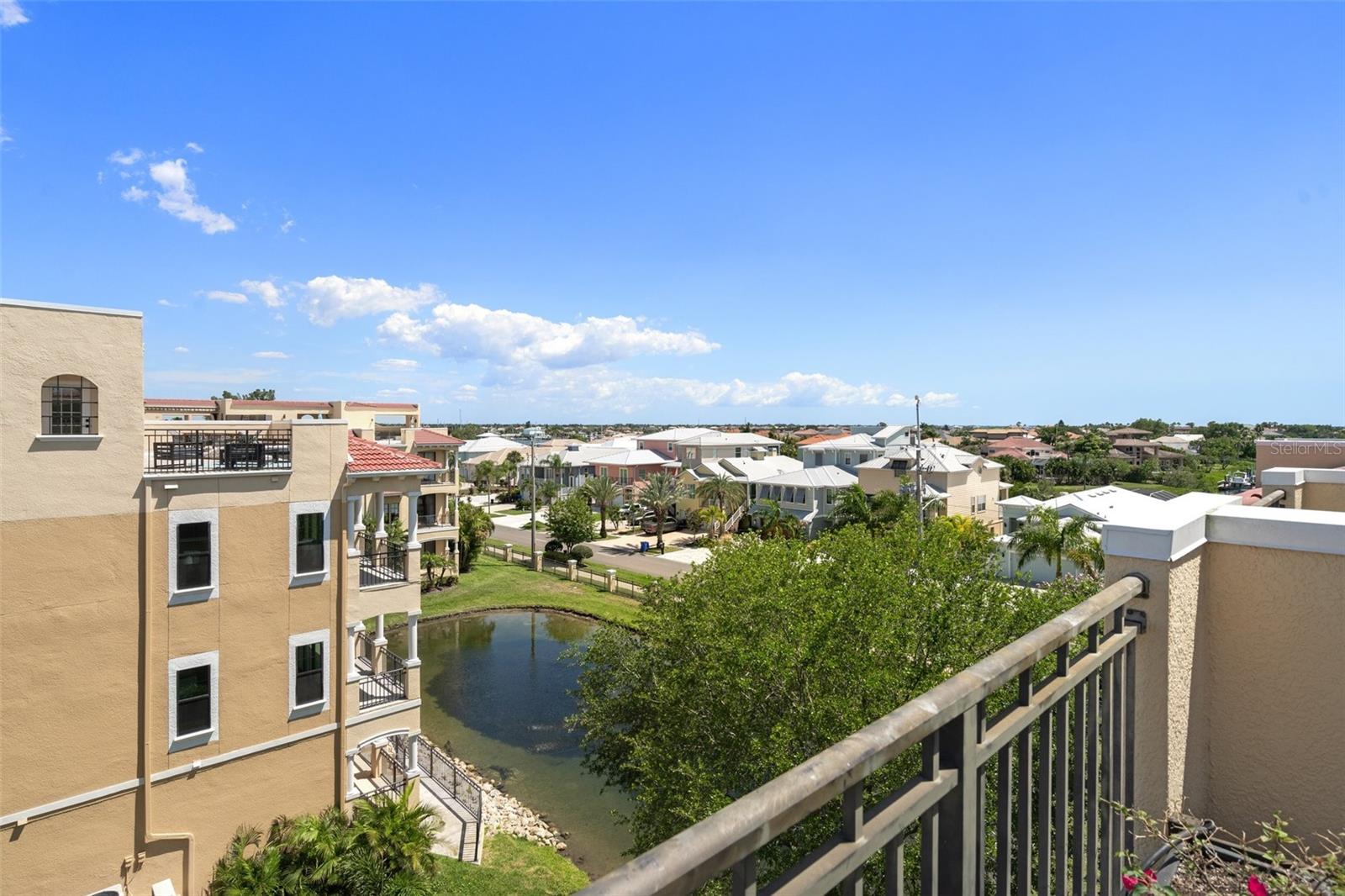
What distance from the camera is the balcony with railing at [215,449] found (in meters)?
10.3

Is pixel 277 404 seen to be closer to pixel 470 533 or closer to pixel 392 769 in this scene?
pixel 470 533

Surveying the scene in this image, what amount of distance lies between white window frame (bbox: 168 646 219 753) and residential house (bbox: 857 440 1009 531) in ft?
101

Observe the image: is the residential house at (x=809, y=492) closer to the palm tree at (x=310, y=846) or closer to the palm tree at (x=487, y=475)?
the palm tree at (x=487, y=475)

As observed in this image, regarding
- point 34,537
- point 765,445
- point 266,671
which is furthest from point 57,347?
point 765,445

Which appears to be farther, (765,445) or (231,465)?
(765,445)

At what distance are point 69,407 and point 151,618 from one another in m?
3.07

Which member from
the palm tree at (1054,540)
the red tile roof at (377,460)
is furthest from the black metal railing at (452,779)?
the palm tree at (1054,540)

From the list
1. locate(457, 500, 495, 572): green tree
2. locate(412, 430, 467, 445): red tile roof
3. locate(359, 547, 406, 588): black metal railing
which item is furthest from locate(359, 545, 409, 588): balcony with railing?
locate(412, 430, 467, 445): red tile roof

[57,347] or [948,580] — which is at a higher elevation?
[57,347]

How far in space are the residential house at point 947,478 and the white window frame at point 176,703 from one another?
30.7 metres

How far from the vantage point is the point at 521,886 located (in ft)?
35.7

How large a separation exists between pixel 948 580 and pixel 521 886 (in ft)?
26.6

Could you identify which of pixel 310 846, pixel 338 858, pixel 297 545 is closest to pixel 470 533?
pixel 297 545

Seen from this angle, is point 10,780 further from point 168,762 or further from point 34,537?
point 34,537
